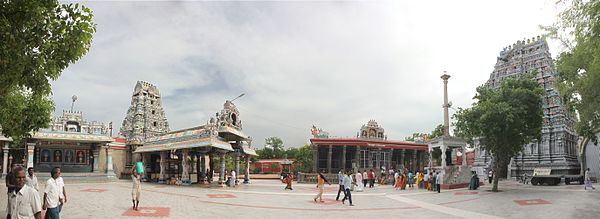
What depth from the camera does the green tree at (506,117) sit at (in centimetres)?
2280

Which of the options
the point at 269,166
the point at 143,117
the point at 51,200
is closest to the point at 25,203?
the point at 51,200

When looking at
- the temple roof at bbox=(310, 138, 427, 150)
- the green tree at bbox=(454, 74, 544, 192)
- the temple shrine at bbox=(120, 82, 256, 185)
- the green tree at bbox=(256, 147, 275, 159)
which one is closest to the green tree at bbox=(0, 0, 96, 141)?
the temple shrine at bbox=(120, 82, 256, 185)

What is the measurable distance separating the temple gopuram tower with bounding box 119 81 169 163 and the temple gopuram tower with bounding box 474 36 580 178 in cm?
3553

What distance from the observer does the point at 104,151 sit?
37219 millimetres

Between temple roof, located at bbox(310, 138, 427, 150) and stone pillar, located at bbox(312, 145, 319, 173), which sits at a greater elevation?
temple roof, located at bbox(310, 138, 427, 150)

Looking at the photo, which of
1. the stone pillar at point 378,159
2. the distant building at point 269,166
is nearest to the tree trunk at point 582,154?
the stone pillar at point 378,159

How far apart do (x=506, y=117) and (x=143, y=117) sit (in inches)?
Answer: 1311

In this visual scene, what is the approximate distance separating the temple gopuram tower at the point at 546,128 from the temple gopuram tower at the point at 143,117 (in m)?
35.5

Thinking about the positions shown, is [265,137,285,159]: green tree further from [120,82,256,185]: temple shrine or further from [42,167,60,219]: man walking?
[42,167,60,219]: man walking

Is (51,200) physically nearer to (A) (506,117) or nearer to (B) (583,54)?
(B) (583,54)

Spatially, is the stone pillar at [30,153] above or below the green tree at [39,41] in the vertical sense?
below

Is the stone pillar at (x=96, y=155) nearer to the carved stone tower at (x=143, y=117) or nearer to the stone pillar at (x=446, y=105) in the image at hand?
the carved stone tower at (x=143, y=117)

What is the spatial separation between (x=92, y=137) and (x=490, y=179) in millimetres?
35461

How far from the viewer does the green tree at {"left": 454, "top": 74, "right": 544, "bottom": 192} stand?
74.8 ft
